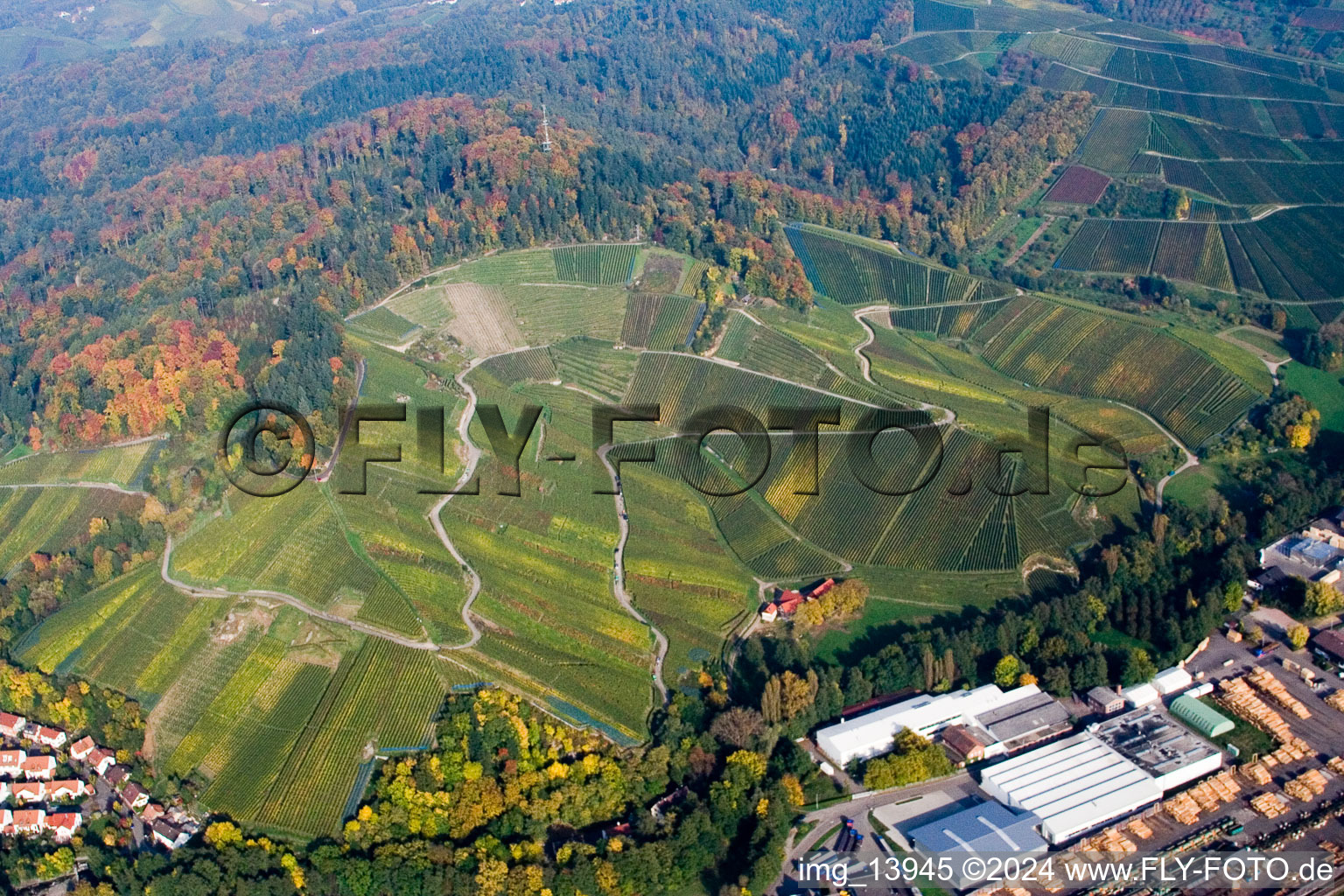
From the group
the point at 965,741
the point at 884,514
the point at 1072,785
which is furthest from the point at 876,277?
the point at 1072,785

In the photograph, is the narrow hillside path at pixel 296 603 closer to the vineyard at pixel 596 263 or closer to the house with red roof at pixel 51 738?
the house with red roof at pixel 51 738

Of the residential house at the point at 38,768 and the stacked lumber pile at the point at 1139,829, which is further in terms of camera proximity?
the residential house at the point at 38,768

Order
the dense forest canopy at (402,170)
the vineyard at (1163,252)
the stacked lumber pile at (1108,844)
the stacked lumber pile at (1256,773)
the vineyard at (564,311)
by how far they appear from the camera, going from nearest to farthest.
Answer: the stacked lumber pile at (1108,844)
the stacked lumber pile at (1256,773)
the dense forest canopy at (402,170)
the vineyard at (564,311)
the vineyard at (1163,252)

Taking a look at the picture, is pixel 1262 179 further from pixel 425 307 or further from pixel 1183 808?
pixel 1183 808

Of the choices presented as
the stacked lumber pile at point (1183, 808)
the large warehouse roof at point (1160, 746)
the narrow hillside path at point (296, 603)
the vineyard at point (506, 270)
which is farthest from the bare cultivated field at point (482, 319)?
the stacked lumber pile at point (1183, 808)

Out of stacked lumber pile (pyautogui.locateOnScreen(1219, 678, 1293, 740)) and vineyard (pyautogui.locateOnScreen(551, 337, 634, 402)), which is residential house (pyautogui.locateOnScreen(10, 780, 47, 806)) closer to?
vineyard (pyautogui.locateOnScreen(551, 337, 634, 402))

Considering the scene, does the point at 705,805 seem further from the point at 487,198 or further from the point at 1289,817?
the point at 487,198

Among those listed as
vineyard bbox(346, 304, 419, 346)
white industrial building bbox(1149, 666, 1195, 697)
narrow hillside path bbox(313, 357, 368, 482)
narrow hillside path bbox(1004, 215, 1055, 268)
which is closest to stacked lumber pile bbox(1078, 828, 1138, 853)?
white industrial building bbox(1149, 666, 1195, 697)
